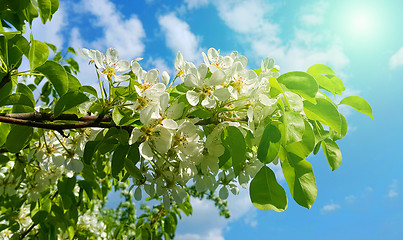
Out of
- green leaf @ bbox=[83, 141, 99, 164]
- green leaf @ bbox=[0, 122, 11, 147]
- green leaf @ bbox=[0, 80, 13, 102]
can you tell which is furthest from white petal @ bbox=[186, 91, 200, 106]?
green leaf @ bbox=[0, 122, 11, 147]

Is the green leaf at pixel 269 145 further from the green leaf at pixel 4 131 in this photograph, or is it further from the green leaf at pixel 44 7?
the green leaf at pixel 4 131

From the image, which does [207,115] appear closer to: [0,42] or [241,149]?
[241,149]

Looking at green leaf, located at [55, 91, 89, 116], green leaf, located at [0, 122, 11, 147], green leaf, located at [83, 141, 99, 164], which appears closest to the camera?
green leaf, located at [55, 91, 89, 116]

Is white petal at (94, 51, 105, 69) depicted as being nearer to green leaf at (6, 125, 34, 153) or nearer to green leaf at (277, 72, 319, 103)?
green leaf at (6, 125, 34, 153)

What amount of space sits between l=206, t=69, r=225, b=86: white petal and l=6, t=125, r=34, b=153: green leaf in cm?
90

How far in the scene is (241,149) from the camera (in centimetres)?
121

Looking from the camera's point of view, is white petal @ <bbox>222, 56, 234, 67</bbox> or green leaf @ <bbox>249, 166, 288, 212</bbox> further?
white petal @ <bbox>222, 56, 234, 67</bbox>

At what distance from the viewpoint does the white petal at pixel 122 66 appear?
1462 millimetres

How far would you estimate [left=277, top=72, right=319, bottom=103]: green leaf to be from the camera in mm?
1166

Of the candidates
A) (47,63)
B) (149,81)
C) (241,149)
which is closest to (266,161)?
(241,149)

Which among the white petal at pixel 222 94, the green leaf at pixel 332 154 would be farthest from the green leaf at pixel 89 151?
the green leaf at pixel 332 154

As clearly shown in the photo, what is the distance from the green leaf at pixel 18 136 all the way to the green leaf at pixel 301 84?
3.75 feet

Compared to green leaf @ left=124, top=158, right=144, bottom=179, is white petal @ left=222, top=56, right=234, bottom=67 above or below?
above

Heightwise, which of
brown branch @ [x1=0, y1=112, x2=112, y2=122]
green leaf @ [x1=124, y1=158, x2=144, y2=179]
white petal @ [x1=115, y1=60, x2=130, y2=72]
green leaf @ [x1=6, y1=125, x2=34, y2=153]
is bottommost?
green leaf @ [x1=124, y1=158, x2=144, y2=179]
